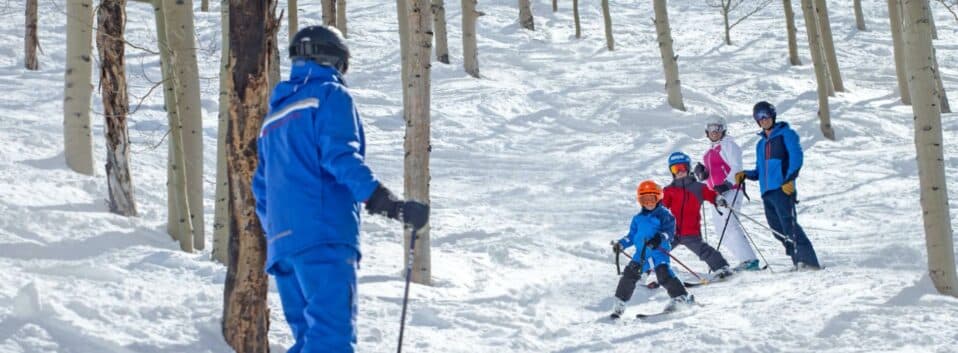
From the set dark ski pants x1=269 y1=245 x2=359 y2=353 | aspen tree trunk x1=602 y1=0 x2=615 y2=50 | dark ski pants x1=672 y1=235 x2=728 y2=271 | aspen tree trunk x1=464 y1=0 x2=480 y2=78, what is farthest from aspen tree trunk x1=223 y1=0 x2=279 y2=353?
aspen tree trunk x1=602 y1=0 x2=615 y2=50

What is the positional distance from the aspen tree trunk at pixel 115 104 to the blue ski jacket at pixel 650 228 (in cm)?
505

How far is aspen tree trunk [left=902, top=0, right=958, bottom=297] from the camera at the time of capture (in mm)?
7336

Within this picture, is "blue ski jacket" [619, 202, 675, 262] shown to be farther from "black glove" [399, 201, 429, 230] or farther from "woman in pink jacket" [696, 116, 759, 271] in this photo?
"black glove" [399, 201, 429, 230]

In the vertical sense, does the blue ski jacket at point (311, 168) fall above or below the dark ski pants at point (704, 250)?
above

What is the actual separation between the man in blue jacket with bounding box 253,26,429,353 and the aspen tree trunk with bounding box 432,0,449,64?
17663 millimetres

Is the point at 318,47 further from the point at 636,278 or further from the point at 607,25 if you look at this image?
the point at 607,25

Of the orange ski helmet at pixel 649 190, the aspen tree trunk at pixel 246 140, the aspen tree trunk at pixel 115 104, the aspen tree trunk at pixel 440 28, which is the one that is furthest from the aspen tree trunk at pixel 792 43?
the aspen tree trunk at pixel 246 140

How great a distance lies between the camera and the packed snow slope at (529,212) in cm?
637

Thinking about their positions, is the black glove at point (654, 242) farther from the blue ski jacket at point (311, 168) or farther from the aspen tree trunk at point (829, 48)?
the aspen tree trunk at point (829, 48)

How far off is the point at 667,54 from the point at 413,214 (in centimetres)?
1675

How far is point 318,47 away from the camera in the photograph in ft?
15.2

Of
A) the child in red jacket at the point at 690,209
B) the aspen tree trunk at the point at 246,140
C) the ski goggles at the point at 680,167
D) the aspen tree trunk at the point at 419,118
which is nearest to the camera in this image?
the aspen tree trunk at the point at 246,140

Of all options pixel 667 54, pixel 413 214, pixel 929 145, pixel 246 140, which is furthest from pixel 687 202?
pixel 667 54

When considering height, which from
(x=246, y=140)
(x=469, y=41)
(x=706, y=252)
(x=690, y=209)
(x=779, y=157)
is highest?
(x=246, y=140)
